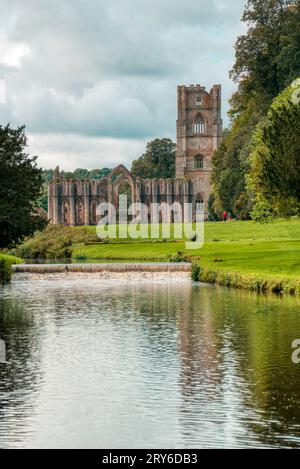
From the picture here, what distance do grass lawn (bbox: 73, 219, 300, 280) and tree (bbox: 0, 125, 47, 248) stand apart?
32.1 ft

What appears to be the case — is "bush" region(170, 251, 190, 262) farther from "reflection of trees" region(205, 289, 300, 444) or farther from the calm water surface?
the calm water surface

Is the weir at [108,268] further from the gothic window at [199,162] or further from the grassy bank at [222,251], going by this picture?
the gothic window at [199,162]

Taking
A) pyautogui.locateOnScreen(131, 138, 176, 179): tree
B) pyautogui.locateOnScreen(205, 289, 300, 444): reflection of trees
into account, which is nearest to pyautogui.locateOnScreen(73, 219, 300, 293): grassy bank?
pyautogui.locateOnScreen(205, 289, 300, 444): reflection of trees

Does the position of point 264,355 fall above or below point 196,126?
below

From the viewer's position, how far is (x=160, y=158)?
552 ft

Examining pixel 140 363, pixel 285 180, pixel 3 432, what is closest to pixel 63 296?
pixel 285 180

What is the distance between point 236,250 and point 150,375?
3789 cm

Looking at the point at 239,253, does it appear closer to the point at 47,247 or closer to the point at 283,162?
the point at 283,162

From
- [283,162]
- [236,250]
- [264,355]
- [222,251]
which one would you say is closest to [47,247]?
[222,251]

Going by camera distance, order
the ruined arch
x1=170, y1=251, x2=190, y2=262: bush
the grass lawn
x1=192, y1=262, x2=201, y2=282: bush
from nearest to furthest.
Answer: the grass lawn → x1=192, y1=262, x2=201, y2=282: bush → x1=170, y1=251, x2=190, y2=262: bush → the ruined arch

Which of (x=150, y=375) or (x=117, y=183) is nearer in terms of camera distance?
(x=150, y=375)

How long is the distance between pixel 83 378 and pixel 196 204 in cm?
12363

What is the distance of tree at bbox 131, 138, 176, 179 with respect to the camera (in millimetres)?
168000

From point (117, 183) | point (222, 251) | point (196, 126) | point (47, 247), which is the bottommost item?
point (47, 247)
